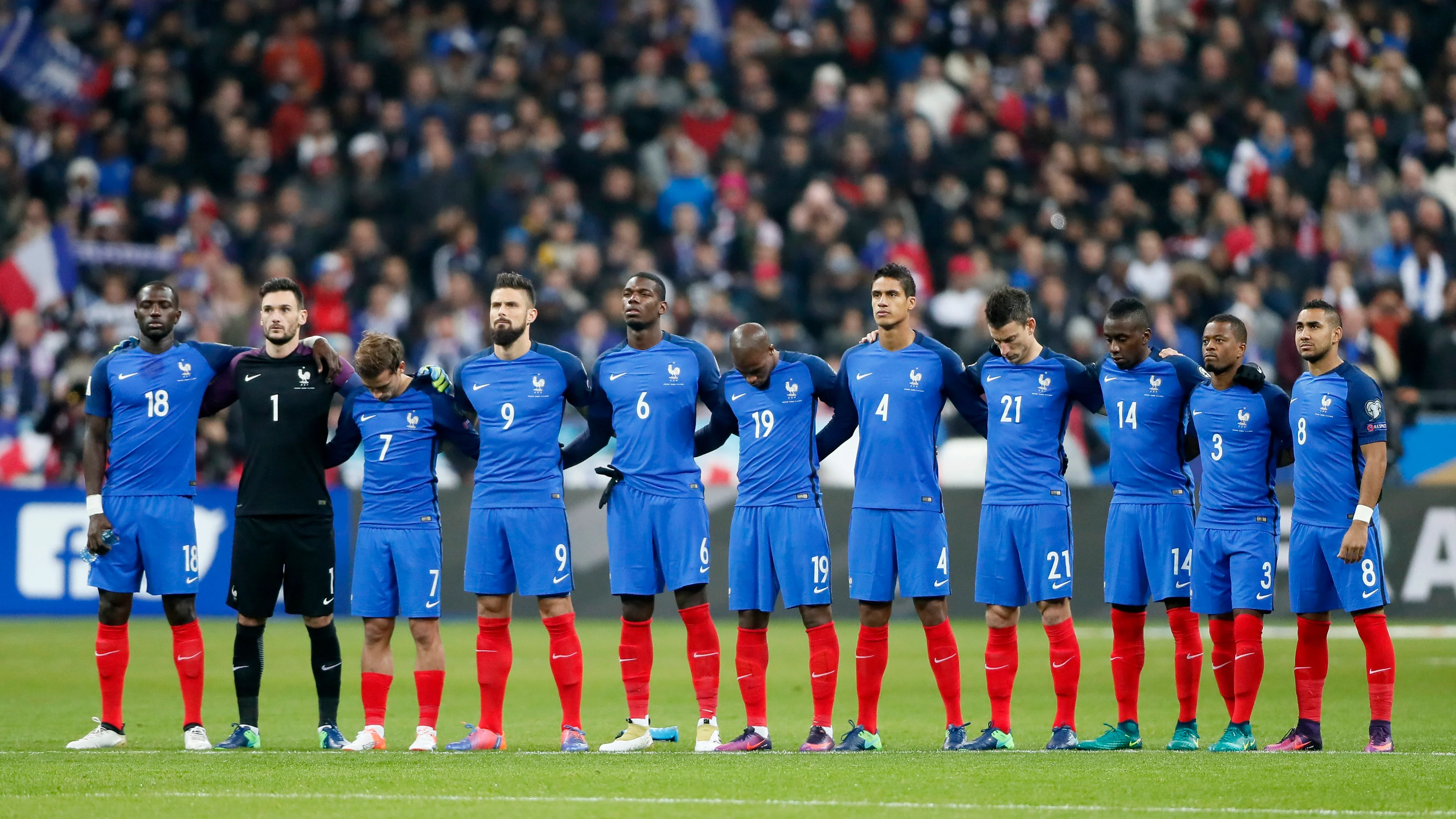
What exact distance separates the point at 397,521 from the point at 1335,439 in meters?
5.41

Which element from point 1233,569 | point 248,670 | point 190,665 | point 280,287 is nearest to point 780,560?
point 1233,569

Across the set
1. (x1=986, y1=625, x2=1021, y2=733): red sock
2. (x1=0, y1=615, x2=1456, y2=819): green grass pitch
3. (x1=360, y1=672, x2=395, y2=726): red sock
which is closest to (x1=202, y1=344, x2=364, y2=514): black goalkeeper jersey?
(x1=360, y1=672, x2=395, y2=726): red sock

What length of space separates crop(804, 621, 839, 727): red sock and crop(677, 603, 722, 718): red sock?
0.55 meters

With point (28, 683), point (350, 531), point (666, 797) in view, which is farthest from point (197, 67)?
point (666, 797)

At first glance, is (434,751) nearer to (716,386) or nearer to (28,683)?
(716,386)

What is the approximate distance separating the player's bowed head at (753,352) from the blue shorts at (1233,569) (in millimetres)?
2665

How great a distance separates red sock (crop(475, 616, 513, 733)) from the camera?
10.6m

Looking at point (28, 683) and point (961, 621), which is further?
point (961, 621)

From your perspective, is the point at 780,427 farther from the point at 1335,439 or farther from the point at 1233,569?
the point at 1335,439

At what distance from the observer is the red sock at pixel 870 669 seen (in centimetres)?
1062

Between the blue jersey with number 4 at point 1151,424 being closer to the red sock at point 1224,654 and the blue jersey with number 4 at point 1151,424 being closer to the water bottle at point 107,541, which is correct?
the red sock at point 1224,654

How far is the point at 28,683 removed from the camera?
14.6m

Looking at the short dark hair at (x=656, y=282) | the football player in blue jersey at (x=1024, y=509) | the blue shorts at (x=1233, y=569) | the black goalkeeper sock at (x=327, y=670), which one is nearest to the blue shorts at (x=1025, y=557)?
the football player in blue jersey at (x=1024, y=509)

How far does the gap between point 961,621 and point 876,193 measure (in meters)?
6.04
